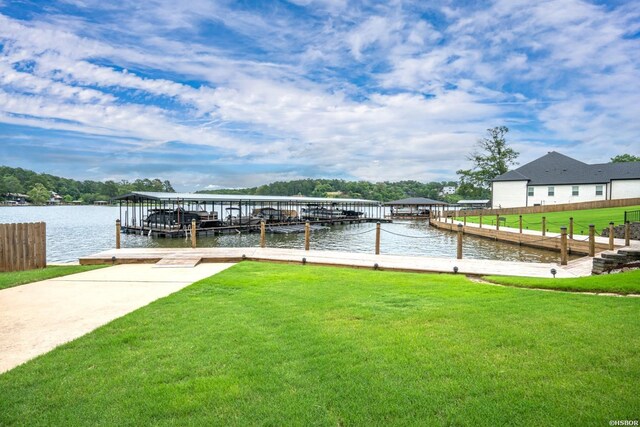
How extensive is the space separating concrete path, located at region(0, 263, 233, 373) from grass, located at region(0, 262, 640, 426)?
1.83 feet

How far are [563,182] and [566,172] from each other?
240cm

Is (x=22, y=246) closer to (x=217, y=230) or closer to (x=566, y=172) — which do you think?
(x=217, y=230)

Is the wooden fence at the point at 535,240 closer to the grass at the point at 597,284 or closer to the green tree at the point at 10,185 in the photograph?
the grass at the point at 597,284

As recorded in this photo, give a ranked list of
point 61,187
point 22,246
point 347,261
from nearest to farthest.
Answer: point 22,246 → point 347,261 → point 61,187

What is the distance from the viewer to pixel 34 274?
10117mm

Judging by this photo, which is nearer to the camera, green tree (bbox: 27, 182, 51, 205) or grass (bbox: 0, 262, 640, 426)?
grass (bbox: 0, 262, 640, 426)

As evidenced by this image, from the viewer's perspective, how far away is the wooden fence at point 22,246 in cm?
1086

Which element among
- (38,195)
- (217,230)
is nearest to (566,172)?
(217,230)

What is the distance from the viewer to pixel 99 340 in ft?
16.0

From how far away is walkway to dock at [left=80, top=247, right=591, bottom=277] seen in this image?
11.2 metres

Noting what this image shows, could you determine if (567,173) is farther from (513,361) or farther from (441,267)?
(513,361)

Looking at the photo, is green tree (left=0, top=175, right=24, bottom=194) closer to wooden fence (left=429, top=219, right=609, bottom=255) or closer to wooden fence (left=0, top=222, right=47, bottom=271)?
wooden fence (left=429, top=219, right=609, bottom=255)

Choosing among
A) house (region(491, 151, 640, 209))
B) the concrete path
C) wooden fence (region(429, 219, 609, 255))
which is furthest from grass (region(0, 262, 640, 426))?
A: house (region(491, 151, 640, 209))

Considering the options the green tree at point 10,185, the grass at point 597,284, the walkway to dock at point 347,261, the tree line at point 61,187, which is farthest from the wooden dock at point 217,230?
the green tree at point 10,185
